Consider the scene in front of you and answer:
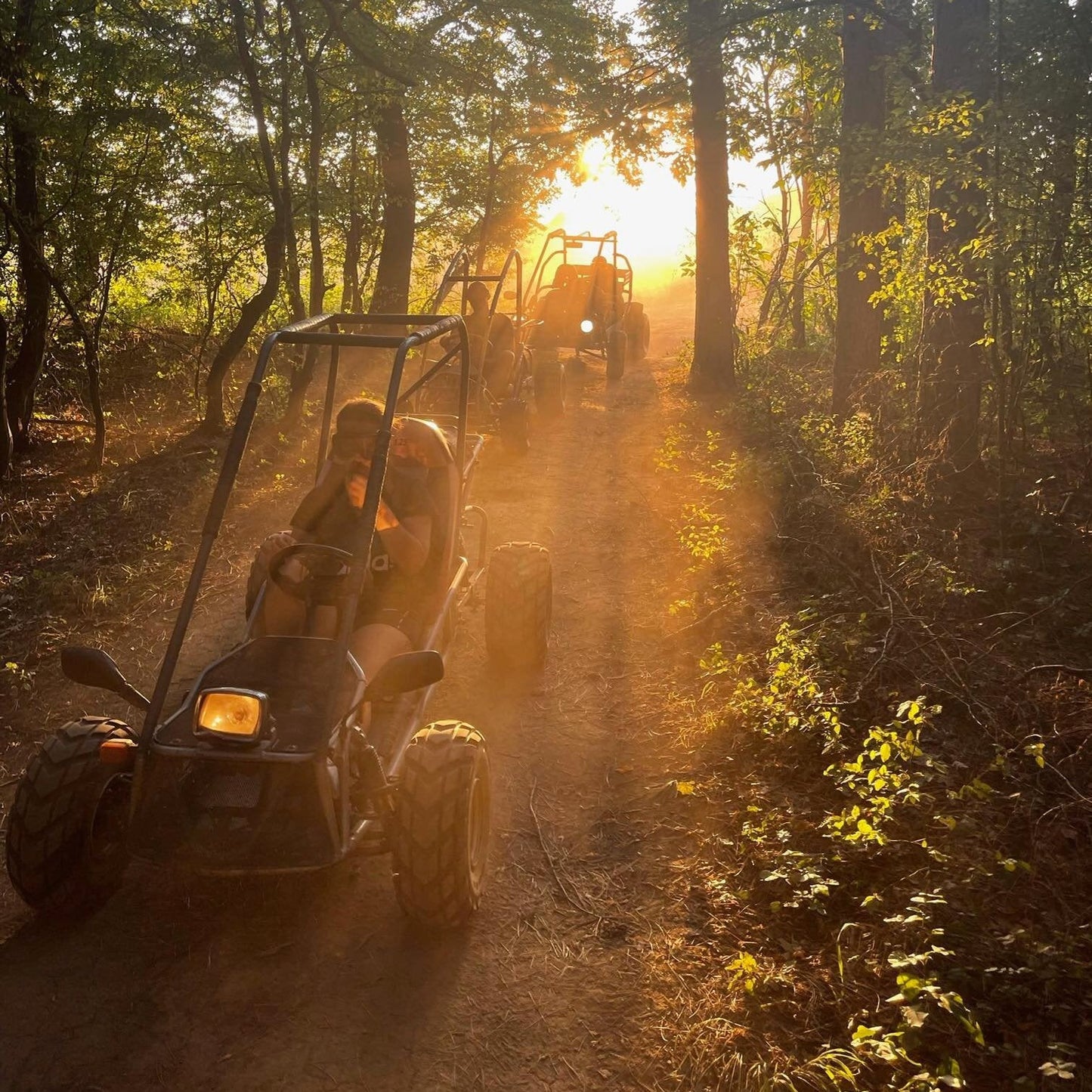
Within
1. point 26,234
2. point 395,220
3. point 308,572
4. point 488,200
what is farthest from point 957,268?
point 488,200

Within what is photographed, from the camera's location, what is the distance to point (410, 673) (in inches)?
128

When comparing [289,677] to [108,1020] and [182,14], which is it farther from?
[182,14]

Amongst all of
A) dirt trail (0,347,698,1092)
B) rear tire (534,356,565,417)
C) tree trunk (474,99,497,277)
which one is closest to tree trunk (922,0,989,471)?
dirt trail (0,347,698,1092)

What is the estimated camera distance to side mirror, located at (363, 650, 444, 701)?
325 centimetres

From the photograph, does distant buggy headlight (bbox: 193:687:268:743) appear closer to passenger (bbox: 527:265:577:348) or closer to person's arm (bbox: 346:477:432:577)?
person's arm (bbox: 346:477:432:577)

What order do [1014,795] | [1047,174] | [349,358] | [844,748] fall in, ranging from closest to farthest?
[1014,795] → [844,748] → [1047,174] → [349,358]

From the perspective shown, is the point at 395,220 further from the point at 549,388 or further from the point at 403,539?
the point at 403,539

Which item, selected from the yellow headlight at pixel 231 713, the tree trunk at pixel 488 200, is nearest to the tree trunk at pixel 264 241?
the yellow headlight at pixel 231 713

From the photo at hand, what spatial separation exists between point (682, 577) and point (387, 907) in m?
4.05

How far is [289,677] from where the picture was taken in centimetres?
345

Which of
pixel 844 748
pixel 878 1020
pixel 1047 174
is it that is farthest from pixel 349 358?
pixel 878 1020

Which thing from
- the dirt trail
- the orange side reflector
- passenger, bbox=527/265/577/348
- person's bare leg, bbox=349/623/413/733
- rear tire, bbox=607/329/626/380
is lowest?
the dirt trail

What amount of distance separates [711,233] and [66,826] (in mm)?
12292

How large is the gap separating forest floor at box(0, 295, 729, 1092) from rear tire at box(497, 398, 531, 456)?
4337 millimetres
